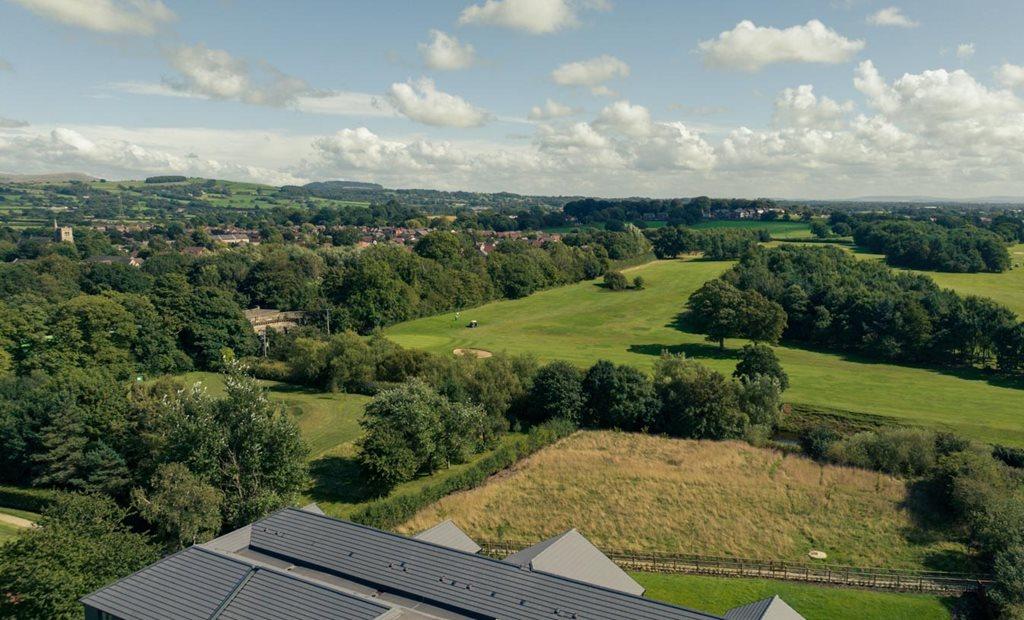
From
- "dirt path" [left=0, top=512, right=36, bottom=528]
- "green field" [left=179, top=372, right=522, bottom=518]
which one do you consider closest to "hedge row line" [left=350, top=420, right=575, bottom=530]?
"green field" [left=179, top=372, right=522, bottom=518]

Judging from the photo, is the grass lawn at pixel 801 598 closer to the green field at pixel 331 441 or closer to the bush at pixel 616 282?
the green field at pixel 331 441

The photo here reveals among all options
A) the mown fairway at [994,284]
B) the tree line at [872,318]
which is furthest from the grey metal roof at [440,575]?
the mown fairway at [994,284]

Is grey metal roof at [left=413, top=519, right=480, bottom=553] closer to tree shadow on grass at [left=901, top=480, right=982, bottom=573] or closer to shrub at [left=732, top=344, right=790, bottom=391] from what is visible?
tree shadow on grass at [left=901, top=480, right=982, bottom=573]

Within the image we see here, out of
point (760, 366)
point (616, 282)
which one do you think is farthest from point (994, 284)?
point (760, 366)

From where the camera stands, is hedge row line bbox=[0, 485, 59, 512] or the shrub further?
the shrub

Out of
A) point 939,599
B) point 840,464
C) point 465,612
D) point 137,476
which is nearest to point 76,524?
point 137,476
